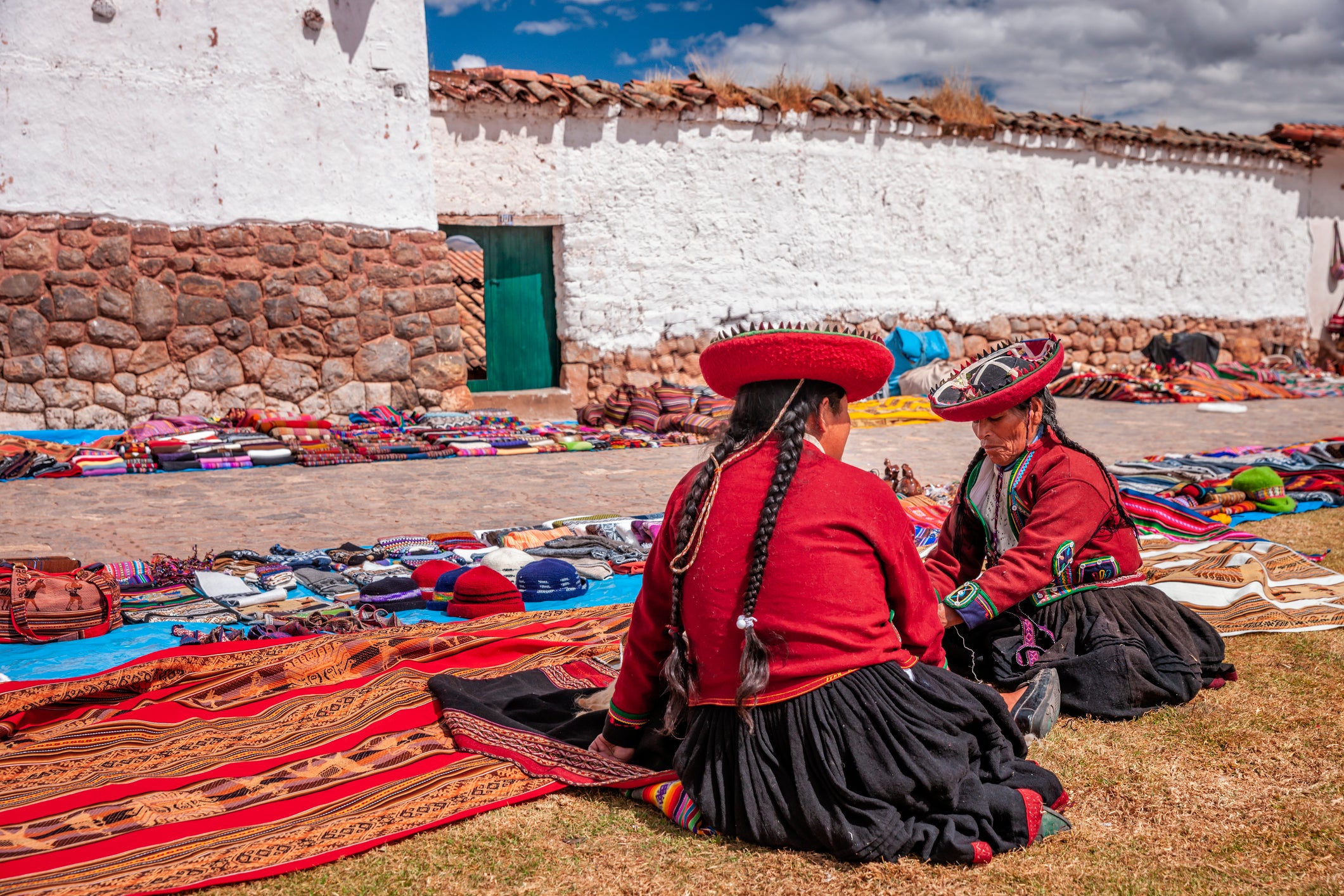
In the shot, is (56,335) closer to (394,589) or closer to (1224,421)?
(394,589)

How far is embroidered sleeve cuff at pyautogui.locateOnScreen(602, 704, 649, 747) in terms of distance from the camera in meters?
2.77

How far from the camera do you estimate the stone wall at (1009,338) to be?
13.0 m

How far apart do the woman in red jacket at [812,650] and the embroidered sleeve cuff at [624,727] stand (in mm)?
204

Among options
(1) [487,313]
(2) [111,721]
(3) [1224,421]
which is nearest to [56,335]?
(1) [487,313]

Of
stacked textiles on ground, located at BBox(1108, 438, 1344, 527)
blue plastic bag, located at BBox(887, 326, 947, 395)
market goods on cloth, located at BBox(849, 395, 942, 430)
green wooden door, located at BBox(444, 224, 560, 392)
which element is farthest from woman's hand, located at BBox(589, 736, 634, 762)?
blue plastic bag, located at BBox(887, 326, 947, 395)

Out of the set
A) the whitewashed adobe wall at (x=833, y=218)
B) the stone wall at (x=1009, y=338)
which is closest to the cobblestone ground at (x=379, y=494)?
the stone wall at (x=1009, y=338)

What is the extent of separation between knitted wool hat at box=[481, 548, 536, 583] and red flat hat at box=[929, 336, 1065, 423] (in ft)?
7.58

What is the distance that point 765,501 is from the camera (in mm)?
2439

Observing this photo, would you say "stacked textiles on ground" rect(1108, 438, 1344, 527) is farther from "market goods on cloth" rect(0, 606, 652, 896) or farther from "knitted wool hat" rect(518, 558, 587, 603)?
"market goods on cloth" rect(0, 606, 652, 896)

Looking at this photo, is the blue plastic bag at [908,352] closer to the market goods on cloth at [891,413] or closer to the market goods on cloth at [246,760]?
the market goods on cloth at [891,413]

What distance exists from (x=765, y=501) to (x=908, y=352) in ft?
39.0

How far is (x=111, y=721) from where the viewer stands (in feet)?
10.4

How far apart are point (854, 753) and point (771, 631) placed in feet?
1.07

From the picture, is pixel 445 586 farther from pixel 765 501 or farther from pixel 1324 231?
pixel 1324 231
